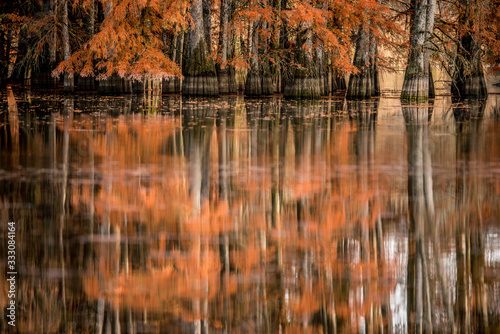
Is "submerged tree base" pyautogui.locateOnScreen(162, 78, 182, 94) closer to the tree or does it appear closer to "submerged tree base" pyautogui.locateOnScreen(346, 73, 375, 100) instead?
the tree

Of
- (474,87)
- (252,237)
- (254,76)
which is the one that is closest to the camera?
(252,237)

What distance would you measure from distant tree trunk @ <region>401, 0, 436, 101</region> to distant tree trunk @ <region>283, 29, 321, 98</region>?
3.71m

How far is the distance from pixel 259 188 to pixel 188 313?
3920mm

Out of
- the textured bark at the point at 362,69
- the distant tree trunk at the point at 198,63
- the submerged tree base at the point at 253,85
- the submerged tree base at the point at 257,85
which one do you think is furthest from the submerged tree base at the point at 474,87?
the distant tree trunk at the point at 198,63

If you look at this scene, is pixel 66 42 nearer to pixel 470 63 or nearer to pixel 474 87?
pixel 470 63

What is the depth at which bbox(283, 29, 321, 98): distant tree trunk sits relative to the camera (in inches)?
1106

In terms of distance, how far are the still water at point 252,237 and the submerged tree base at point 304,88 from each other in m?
17.0

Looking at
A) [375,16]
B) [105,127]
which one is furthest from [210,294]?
[375,16]

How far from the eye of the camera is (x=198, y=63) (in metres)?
28.8

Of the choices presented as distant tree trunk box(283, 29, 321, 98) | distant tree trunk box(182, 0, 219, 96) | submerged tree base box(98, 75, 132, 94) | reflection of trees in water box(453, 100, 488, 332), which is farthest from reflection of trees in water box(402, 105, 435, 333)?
submerged tree base box(98, 75, 132, 94)

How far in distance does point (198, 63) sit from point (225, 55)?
3.84 m

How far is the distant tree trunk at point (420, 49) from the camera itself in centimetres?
2745

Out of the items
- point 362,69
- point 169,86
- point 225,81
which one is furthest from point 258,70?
point 169,86

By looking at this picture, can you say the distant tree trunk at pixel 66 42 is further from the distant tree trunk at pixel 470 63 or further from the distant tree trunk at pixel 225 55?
the distant tree trunk at pixel 470 63
